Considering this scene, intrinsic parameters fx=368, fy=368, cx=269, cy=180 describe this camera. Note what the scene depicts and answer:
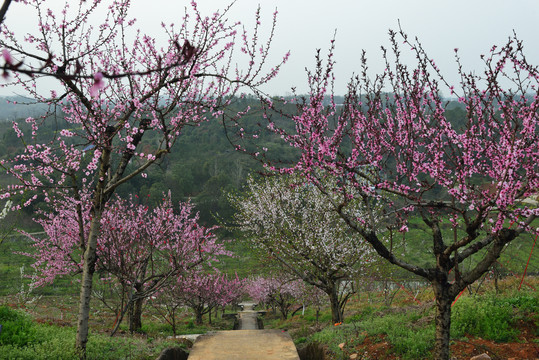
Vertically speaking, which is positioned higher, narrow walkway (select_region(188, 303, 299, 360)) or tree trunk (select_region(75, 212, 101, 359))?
tree trunk (select_region(75, 212, 101, 359))

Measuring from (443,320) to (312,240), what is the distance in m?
6.76

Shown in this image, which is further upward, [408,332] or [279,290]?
[408,332]

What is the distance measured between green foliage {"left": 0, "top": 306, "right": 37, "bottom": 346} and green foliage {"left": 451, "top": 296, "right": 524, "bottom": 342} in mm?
7783

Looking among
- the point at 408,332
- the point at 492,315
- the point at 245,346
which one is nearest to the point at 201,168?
the point at 245,346

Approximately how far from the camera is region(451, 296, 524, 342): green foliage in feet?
21.7

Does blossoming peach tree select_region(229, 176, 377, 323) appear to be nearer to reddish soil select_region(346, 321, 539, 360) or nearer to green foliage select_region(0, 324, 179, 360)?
reddish soil select_region(346, 321, 539, 360)

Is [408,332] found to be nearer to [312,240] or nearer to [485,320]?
[485,320]

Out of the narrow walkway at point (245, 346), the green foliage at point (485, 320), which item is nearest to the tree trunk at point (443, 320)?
the green foliage at point (485, 320)

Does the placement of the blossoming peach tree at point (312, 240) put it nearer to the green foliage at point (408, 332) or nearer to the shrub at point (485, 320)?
the green foliage at point (408, 332)

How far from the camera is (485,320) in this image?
6.88 meters

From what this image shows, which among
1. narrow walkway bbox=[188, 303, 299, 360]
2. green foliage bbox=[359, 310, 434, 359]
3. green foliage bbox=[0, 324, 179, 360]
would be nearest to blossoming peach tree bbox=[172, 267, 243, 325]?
green foliage bbox=[0, 324, 179, 360]

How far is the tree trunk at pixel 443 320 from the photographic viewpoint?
5.11m

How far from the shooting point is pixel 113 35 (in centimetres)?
750

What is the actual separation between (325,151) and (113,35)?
16.9ft
